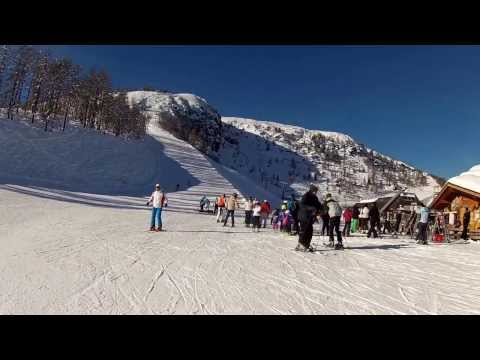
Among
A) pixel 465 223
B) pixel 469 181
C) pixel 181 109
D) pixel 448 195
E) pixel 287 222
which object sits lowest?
pixel 287 222

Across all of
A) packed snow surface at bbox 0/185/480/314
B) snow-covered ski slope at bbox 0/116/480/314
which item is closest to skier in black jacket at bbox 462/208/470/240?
snow-covered ski slope at bbox 0/116/480/314

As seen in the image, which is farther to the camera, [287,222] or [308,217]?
[287,222]

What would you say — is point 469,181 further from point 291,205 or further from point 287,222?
point 287,222

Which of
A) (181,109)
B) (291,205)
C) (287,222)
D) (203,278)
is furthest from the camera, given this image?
(181,109)

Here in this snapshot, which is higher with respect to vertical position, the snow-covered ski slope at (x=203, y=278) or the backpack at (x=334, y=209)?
the backpack at (x=334, y=209)

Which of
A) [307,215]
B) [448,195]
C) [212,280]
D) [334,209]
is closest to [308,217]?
[307,215]

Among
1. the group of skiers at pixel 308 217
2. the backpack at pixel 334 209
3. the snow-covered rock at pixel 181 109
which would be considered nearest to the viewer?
the group of skiers at pixel 308 217

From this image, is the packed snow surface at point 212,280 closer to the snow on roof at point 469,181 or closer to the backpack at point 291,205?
the backpack at point 291,205

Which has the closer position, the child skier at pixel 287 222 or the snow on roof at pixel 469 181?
the child skier at pixel 287 222

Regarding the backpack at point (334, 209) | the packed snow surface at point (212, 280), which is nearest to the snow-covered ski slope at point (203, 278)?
the packed snow surface at point (212, 280)
